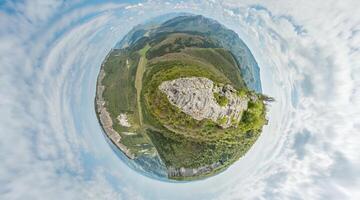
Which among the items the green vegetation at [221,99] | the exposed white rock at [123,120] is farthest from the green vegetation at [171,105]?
the exposed white rock at [123,120]

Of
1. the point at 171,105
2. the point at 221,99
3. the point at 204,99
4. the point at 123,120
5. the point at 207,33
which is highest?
the point at 207,33

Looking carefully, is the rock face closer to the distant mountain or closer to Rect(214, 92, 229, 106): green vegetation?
Rect(214, 92, 229, 106): green vegetation

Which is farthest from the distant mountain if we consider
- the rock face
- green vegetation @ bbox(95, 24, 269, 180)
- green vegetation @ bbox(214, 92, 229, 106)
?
green vegetation @ bbox(214, 92, 229, 106)

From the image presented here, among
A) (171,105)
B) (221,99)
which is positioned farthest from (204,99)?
(171,105)

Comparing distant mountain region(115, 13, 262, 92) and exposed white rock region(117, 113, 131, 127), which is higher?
distant mountain region(115, 13, 262, 92)

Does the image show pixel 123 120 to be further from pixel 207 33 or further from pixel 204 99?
pixel 207 33

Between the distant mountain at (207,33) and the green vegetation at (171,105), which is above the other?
the distant mountain at (207,33)

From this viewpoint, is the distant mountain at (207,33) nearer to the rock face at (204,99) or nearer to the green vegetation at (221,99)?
the rock face at (204,99)

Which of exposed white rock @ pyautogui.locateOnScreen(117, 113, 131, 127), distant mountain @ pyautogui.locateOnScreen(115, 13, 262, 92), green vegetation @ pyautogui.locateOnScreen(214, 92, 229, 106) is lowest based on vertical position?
green vegetation @ pyautogui.locateOnScreen(214, 92, 229, 106)

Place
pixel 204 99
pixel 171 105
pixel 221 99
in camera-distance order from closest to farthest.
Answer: pixel 204 99, pixel 221 99, pixel 171 105

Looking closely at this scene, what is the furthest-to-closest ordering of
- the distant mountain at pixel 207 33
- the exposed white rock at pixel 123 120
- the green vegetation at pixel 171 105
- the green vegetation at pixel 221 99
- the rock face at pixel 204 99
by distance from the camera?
the distant mountain at pixel 207 33 < the exposed white rock at pixel 123 120 < the green vegetation at pixel 171 105 < the green vegetation at pixel 221 99 < the rock face at pixel 204 99
